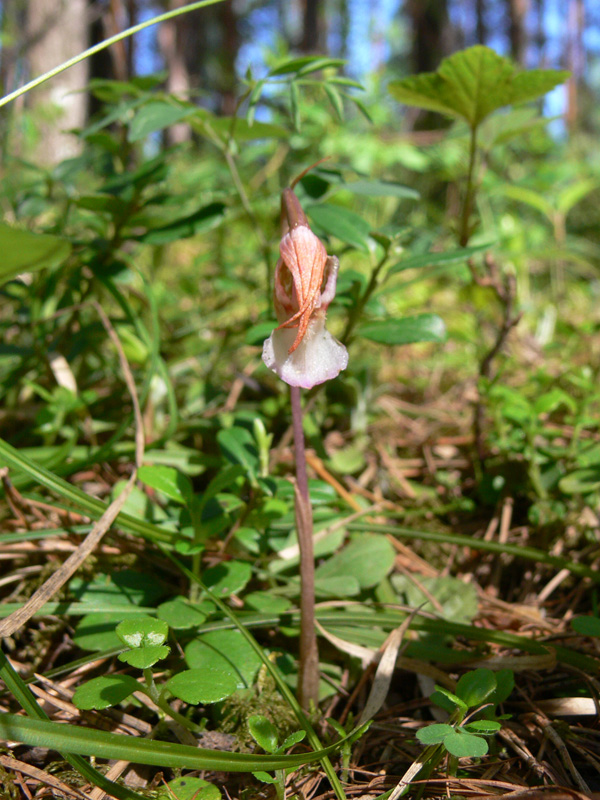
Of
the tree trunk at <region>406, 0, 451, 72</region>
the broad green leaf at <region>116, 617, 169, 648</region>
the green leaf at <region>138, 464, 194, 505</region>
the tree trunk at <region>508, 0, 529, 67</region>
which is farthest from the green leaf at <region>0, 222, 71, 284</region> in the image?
the tree trunk at <region>406, 0, 451, 72</region>

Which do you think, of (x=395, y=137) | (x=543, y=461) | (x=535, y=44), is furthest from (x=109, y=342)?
(x=535, y=44)

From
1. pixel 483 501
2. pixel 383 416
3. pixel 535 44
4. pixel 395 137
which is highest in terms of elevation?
pixel 535 44

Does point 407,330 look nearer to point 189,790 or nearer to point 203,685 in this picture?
point 203,685

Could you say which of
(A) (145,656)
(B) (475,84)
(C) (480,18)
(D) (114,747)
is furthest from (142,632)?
(C) (480,18)

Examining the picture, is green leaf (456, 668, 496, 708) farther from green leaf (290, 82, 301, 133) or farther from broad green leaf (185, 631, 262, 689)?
green leaf (290, 82, 301, 133)

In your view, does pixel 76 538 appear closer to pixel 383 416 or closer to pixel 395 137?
pixel 383 416

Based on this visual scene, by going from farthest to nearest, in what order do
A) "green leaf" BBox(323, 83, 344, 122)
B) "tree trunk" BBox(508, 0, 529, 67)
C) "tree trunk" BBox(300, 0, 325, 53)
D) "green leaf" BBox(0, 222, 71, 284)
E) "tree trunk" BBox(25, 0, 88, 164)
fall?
"tree trunk" BBox(300, 0, 325, 53) < "tree trunk" BBox(508, 0, 529, 67) < "tree trunk" BBox(25, 0, 88, 164) < "green leaf" BBox(323, 83, 344, 122) < "green leaf" BBox(0, 222, 71, 284)

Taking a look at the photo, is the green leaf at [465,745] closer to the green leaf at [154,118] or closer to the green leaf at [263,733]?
the green leaf at [263,733]
